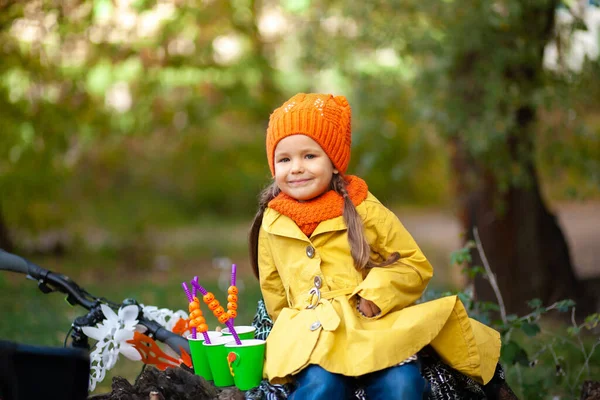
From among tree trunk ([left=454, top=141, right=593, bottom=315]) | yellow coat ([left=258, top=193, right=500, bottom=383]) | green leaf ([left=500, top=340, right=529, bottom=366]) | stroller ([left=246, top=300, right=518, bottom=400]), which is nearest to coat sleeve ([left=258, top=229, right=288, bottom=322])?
yellow coat ([left=258, top=193, right=500, bottom=383])

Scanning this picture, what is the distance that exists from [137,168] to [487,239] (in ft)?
22.3

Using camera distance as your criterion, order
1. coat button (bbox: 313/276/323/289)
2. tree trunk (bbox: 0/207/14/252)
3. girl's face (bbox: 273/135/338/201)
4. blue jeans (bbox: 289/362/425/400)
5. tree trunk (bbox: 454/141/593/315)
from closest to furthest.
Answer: blue jeans (bbox: 289/362/425/400)
coat button (bbox: 313/276/323/289)
girl's face (bbox: 273/135/338/201)
tree trunk (bbox: 454/141/593/315)
tree trunk (bbox: 0/207/14/252)

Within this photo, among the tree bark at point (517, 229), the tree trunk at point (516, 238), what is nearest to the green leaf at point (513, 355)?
the tree bark at point (517, 229)

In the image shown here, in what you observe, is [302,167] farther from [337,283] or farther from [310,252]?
[337,283]

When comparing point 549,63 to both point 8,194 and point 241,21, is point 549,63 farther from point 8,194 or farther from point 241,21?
point 8,194

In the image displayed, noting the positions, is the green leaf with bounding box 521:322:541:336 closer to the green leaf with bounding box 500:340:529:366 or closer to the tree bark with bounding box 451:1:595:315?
the green leaf with bounding box 500:340:529:366

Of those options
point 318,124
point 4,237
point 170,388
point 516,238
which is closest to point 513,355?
point 318,124

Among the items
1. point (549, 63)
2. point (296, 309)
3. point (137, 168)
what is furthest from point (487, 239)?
point (137, 168)

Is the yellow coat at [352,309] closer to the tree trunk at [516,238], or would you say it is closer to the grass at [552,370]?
the grass at [552,370]

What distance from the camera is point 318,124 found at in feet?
9.77

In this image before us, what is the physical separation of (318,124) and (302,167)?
0.18 metres

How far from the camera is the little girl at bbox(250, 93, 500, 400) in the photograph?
105 inches

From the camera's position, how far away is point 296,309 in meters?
2.91

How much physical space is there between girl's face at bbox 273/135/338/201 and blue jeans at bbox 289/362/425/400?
723 millimetres
